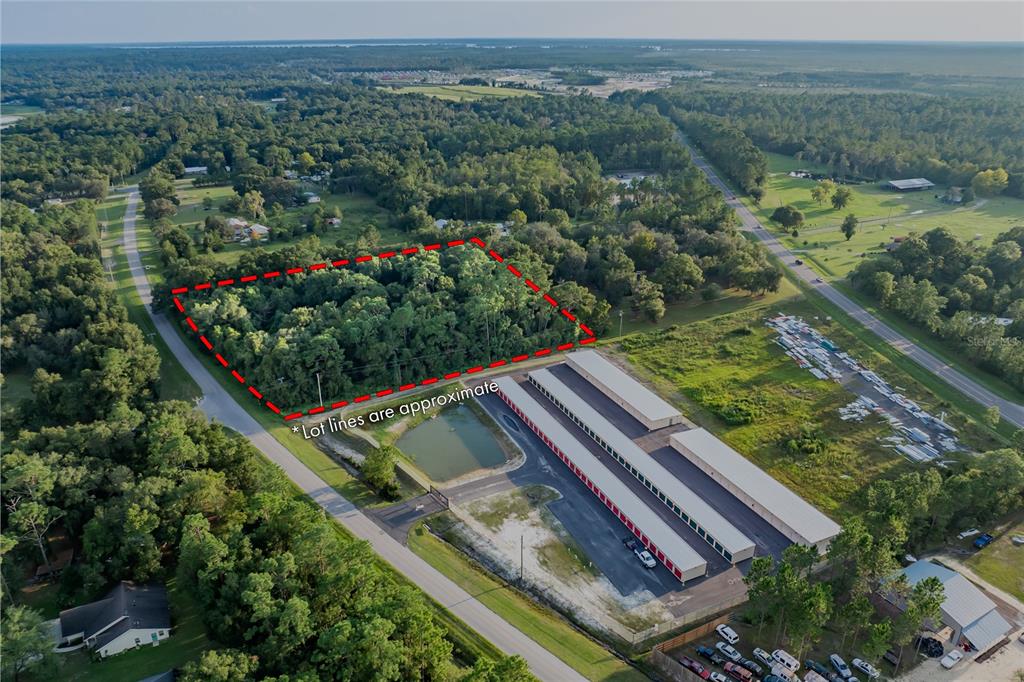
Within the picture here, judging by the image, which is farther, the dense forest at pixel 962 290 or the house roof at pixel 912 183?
the house roof at pixel 912 183

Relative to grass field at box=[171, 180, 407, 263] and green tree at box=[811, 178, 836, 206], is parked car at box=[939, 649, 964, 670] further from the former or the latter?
green tree at box=[811, 178, 836, 206]

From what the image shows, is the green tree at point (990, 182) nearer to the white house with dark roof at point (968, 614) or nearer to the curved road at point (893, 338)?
the curved road at point (893, 338)


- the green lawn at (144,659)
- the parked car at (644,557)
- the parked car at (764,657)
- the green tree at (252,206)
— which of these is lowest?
the parked car at (764,657)

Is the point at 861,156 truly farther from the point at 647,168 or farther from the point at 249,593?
the point at 249,593

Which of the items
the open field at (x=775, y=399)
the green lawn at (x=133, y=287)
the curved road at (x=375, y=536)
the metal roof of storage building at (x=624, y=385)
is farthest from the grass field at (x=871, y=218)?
the green lawn at (x=133, y=287)

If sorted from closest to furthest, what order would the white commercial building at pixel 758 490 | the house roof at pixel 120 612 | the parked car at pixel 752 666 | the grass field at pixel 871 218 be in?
the parked car at pixel 752 666, the house roof at pixel 120 612, the white commercial building at pixel 758 490, the grass field at pixel 871 218

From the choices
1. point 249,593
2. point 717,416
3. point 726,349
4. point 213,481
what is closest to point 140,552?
point 213,481
